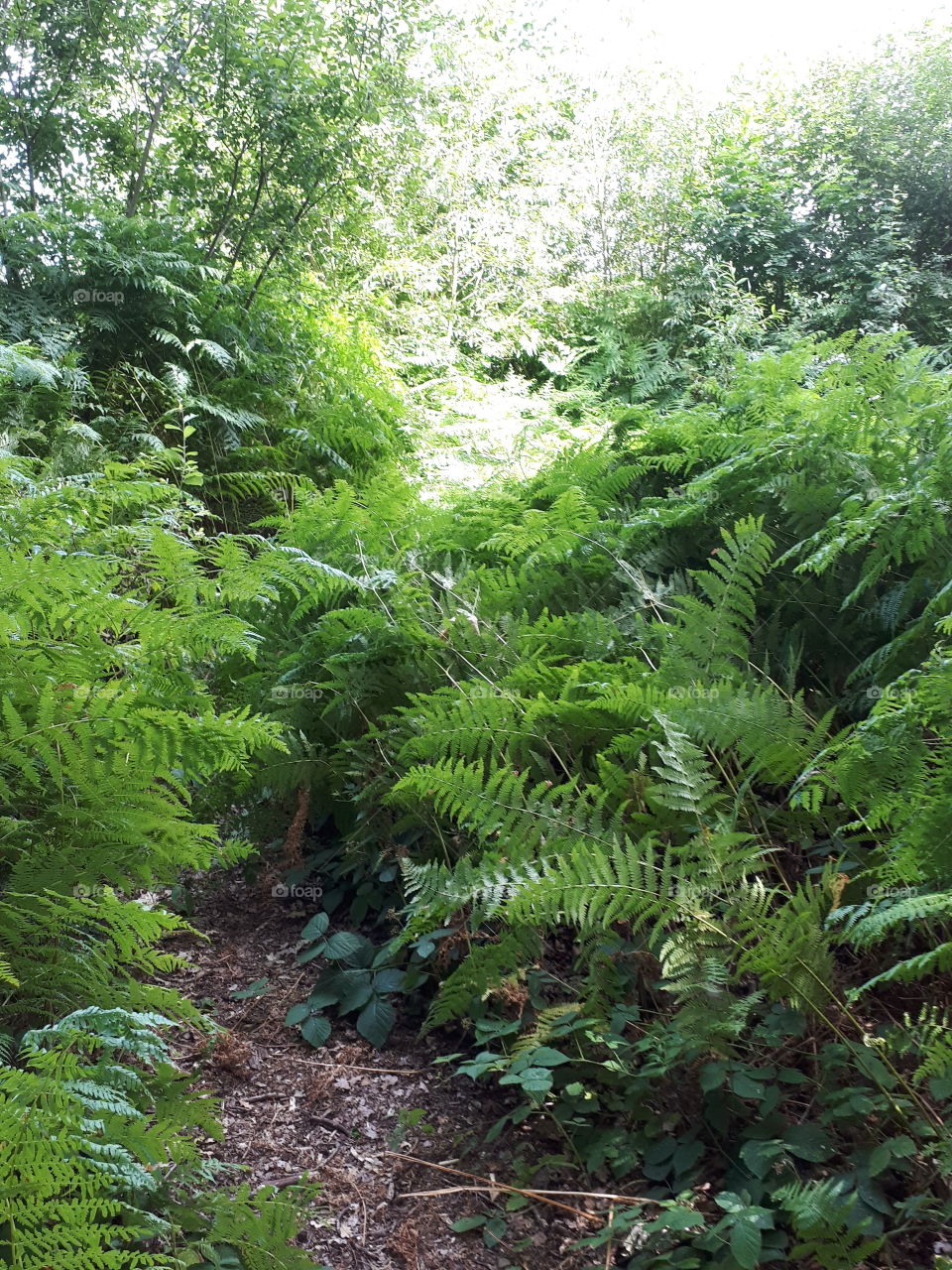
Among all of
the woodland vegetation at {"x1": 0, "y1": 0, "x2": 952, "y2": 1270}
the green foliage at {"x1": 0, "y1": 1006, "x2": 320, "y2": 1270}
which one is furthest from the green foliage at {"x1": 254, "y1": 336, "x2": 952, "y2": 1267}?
the green foliage at {"x1": 0, "y1": 1006, "x2": 320, "y2": 1270}

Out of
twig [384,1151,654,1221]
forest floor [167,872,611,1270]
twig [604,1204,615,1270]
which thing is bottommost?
forest floor [167,872,611,1270]

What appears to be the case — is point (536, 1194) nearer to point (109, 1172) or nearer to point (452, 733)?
point (109, 1172)

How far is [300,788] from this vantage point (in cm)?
297

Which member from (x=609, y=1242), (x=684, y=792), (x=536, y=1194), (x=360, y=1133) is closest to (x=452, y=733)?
(x=684, y=792)

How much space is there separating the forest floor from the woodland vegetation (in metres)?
0.09

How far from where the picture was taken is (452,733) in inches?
95.2

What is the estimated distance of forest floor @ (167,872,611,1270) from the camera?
1.74 metres

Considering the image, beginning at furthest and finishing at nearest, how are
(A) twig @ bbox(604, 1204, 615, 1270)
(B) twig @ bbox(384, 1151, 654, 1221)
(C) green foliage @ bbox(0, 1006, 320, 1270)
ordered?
(B) twig @ bbox(384, 1151, 654, 1221) < (A) twig @ bbox(604, 1204, 615, 1270) < (C) green foliage @ bbox(0, 1006, 320, 1270)

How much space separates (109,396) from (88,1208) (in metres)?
4.99

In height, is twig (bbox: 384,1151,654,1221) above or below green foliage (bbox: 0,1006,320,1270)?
below

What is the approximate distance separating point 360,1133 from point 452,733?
0.94 metres

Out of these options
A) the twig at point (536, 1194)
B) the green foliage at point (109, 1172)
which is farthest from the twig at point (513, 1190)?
the green foliage at point (109, 1172)

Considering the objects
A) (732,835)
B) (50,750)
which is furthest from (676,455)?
(50,750)

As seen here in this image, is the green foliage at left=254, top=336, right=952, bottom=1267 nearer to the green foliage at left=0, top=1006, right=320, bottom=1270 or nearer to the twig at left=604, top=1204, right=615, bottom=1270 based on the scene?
the twig at left=604, top=1204, right=615, bottom=1270
